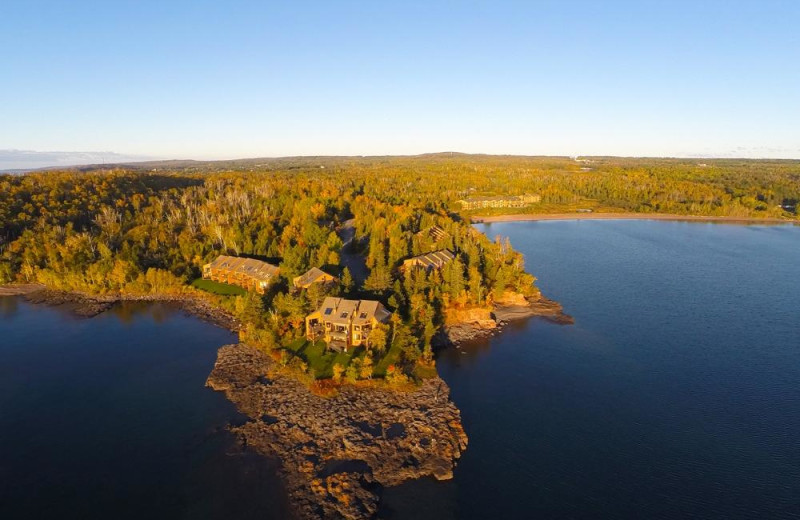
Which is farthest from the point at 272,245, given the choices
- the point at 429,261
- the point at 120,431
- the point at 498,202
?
the point at 498,202

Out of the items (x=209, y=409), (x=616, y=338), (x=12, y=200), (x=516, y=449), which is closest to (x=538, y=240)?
(x=616, y=338)

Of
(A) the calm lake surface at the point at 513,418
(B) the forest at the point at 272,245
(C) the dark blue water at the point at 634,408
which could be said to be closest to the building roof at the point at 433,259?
(B) the forest at the point at 272,245

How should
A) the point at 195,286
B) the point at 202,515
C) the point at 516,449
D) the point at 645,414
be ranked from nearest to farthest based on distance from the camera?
the point at 202,515 < the point at 516,449 < the point at 645,414 < the point at 195,286

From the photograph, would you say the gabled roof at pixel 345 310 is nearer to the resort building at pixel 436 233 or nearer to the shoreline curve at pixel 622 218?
the resort building at pixel 436 233

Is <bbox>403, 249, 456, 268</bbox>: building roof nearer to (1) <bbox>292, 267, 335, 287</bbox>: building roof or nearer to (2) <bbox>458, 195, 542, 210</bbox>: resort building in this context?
(1) <bbox>292, 267, 335, 287</bbox>: building roof

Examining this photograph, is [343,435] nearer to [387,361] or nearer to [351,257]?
[387,361]

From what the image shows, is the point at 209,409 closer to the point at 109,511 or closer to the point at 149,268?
the point at 109,511
